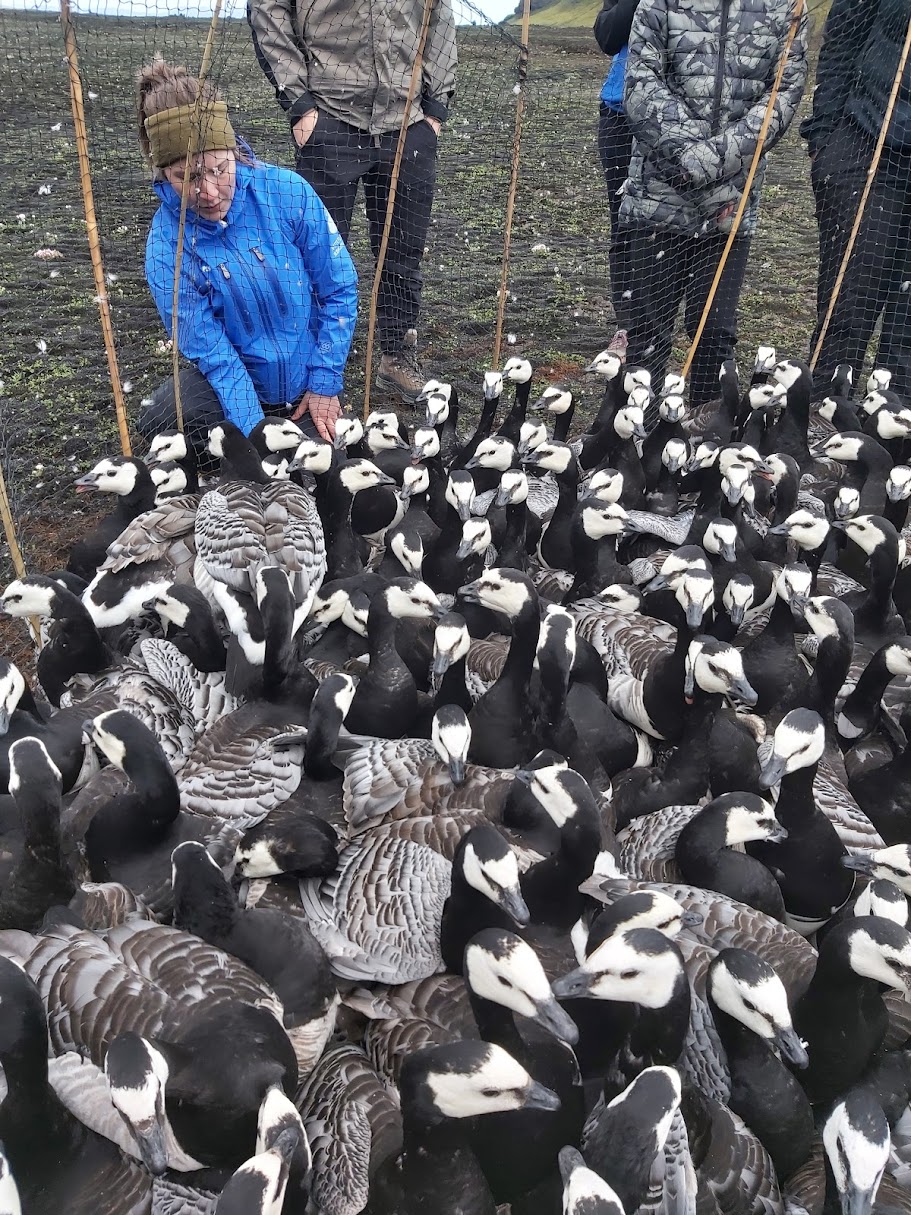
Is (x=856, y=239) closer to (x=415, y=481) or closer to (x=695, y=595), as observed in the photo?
(x=415, y=481)

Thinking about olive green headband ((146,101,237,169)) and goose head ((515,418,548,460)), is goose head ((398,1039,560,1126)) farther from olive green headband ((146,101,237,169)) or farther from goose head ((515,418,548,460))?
olive green headband ((146,101,237,169))

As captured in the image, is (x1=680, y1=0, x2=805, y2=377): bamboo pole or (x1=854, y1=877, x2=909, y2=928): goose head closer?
(x1=854, y1=877, x2=909, y2=928): goose head

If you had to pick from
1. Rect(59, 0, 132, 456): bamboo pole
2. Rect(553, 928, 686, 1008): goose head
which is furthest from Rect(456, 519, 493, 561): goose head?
Rect(553, 928, 686, 1008): goose head

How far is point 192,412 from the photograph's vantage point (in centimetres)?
662

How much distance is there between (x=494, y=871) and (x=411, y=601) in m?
1.80

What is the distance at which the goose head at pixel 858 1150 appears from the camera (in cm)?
230

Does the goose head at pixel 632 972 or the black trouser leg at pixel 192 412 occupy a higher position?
the goose head at pixel 632 972

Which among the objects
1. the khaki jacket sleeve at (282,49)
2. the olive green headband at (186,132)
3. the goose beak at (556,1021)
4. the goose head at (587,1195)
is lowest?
the goose beak at (556,1021)

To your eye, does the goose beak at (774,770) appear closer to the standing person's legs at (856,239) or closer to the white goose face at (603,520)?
the white goose face at (603,520)

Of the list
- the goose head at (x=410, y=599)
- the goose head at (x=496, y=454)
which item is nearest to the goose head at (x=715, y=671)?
the goose head at (x=410, y=599)

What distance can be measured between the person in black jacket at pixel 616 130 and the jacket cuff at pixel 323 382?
249 cm

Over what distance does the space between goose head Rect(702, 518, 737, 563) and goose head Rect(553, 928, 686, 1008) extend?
2739mm

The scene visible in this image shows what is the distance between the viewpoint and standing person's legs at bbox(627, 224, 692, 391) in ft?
24.4

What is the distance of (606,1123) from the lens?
7.72 feet
